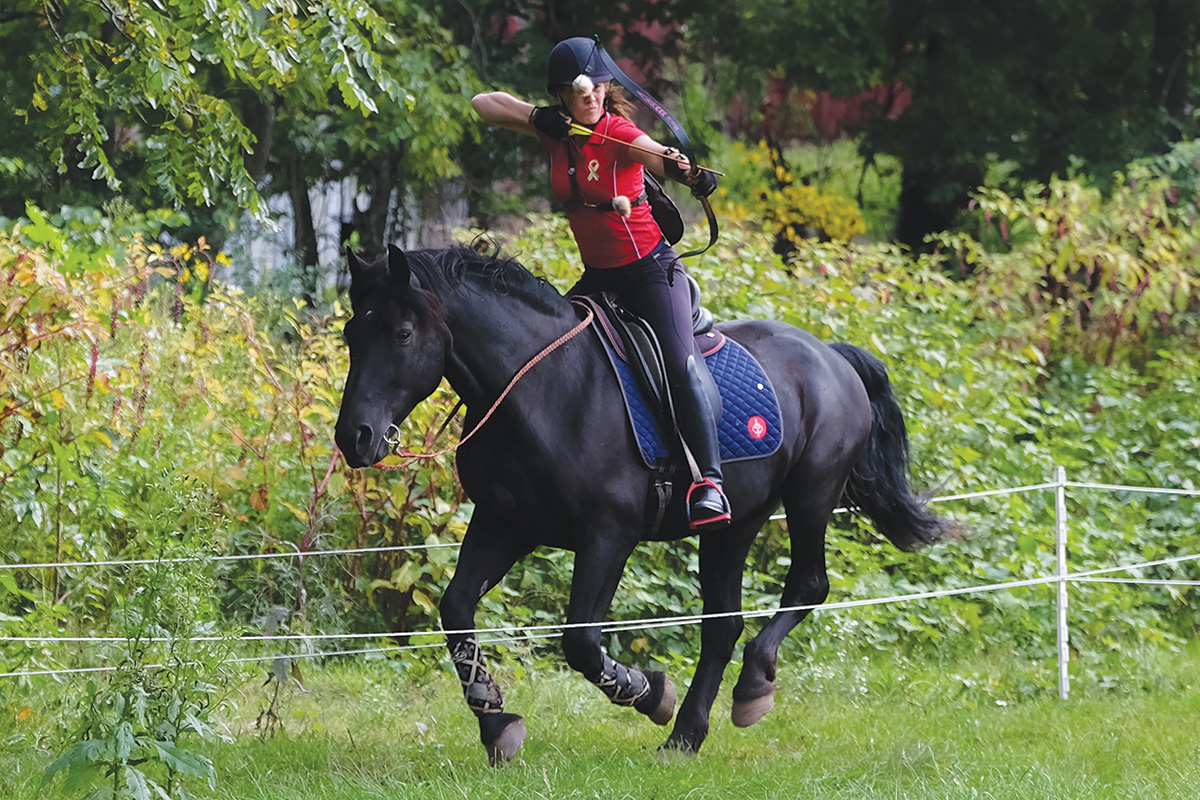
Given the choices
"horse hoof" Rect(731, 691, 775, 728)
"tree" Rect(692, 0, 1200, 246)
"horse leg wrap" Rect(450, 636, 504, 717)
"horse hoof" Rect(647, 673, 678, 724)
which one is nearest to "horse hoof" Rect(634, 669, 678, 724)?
"horse hoof" Rect(647, 673, 678, 724)

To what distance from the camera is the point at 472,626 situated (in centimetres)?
506

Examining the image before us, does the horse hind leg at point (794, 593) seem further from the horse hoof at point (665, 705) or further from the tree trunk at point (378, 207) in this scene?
the tree trunk at point (378, 207)

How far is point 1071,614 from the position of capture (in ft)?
25.6

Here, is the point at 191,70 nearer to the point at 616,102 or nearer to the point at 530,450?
the point at 616,102

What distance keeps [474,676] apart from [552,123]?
6.99 ft

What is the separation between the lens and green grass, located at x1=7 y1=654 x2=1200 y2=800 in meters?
4.91

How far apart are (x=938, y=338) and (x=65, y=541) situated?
6039 millimetres

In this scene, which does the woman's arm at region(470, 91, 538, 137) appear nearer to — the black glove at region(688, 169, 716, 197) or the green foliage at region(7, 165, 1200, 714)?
the green foliage at region(7, 165, 1200, 714)

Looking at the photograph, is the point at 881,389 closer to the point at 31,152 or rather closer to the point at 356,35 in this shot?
the point at 356,35

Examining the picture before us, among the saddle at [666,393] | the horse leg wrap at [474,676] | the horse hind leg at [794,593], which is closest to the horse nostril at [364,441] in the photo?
the horse leg wrap at [474,676]

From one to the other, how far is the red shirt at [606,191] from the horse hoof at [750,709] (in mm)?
1946

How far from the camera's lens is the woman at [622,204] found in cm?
497

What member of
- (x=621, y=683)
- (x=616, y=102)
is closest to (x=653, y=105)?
(x=616, y=102)

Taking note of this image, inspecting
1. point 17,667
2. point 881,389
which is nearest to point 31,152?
point 17,667
